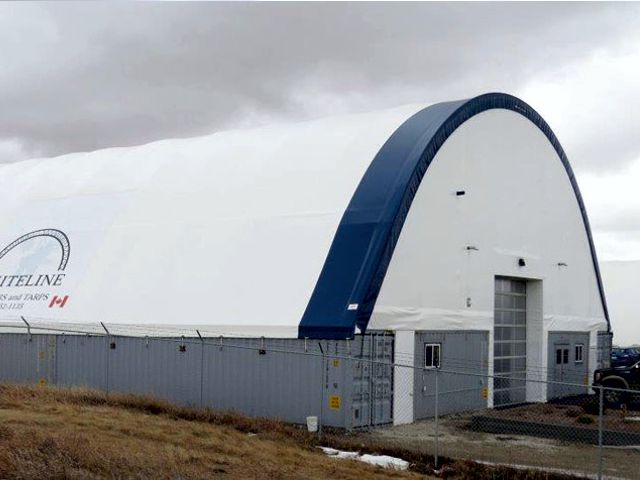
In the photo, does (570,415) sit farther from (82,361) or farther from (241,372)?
(82,361)

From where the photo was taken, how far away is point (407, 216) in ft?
71.1

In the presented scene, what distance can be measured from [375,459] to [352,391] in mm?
3501

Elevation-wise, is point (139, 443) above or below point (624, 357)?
above

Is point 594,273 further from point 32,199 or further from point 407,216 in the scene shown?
point 32,199

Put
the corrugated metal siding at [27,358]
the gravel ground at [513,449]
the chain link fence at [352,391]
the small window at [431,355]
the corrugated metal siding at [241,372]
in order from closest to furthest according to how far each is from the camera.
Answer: the gravel ground at [513,449]
the chain link fence at [352,391]
the corrugated metal siding at [241,372]
the small window at [431,355]
the corrugated metal siding at [27,358]

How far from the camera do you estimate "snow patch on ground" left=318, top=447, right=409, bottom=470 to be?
15164 millimetres

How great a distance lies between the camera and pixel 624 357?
144 ft

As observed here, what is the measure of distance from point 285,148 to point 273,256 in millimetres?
4724

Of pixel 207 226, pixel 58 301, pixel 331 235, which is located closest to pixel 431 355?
pixel 331 235

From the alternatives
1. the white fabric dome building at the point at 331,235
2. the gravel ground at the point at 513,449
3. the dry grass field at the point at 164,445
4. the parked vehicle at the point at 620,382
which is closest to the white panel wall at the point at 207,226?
the white fabric dome building at the point at 331,235

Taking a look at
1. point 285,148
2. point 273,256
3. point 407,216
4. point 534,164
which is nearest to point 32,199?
point 285,148

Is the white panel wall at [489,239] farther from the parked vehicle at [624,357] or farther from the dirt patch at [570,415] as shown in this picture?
the parked vehicle at [624,357]

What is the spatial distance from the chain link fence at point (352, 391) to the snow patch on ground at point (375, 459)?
0.72 meters

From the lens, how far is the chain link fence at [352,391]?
17.8m
